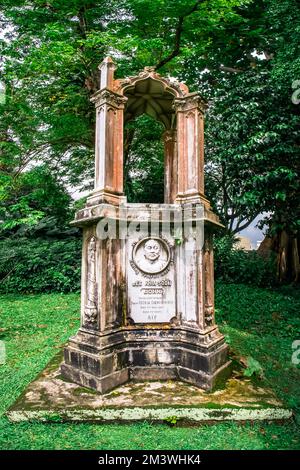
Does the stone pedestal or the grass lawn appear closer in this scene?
the grass lawn

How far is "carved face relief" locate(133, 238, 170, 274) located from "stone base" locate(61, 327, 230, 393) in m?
0.77

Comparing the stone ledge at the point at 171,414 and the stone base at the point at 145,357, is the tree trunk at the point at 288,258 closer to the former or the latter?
the stone base at the point at 145,357

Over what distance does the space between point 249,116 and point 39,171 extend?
661cm

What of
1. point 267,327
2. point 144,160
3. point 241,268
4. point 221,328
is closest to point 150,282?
point 221,328

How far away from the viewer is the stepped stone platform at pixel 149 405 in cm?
302

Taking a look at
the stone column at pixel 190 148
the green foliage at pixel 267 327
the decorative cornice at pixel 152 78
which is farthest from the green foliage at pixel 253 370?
the decorative cornice at pixel 152 78

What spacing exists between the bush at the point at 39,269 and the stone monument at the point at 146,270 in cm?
637

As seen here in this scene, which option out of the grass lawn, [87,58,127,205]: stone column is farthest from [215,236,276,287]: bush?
[87,58,127,205]: stone column

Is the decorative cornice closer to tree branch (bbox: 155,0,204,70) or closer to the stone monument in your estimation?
the stone monument

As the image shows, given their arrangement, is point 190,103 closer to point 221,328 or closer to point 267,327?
point 221,328

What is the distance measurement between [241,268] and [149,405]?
8070 mm

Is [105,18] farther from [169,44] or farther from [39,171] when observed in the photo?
[39,171]

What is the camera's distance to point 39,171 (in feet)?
33.1

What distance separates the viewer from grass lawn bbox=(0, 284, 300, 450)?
274 centimetres
